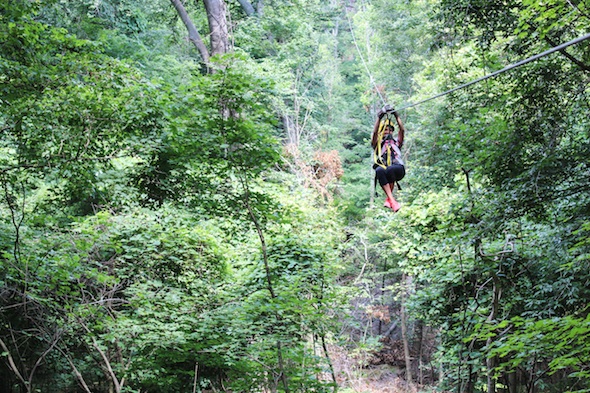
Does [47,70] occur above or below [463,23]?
below

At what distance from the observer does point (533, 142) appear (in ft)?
15.0

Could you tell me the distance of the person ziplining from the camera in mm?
4238

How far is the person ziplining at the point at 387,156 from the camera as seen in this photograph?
4238 millimetres

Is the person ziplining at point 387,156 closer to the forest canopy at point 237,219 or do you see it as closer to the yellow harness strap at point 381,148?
the yellow harness strap at point 381,148

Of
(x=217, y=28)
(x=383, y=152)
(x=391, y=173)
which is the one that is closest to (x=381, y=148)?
(x=383, y=152)

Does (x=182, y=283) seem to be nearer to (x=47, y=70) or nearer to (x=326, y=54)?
(x=47, y=70)

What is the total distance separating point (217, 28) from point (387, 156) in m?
5.64

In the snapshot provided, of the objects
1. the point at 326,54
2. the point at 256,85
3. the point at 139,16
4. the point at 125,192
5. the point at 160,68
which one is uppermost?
the point at 326,54

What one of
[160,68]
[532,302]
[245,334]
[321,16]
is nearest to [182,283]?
[245,334]

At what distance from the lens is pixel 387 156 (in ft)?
14.2

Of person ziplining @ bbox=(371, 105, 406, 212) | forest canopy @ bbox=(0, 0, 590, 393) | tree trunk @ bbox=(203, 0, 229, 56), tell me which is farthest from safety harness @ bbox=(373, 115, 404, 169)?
tree trunk @ bbox=(203, 0, 229, 56)

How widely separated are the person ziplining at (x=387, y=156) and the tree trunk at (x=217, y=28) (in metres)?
5.18

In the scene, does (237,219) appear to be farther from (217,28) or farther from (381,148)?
(217,28)

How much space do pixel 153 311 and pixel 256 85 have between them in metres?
2.69
